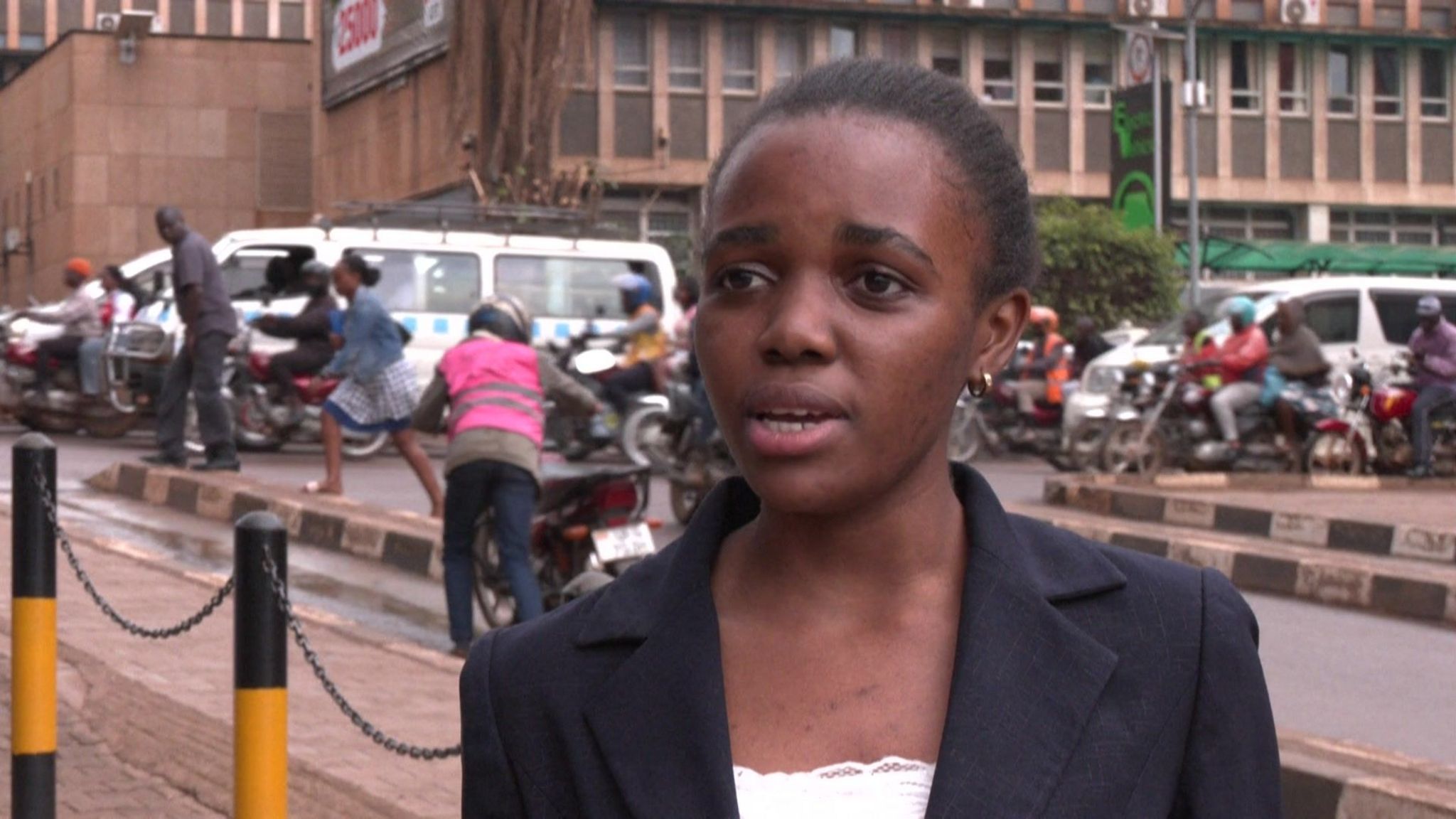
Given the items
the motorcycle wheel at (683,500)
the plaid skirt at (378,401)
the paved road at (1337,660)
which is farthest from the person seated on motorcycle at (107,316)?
the motorcycle wheel at (683,500)

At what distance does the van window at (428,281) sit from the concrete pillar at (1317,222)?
29071mm

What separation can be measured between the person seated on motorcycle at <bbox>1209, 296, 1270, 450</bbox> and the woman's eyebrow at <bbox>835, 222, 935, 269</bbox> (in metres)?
16.5

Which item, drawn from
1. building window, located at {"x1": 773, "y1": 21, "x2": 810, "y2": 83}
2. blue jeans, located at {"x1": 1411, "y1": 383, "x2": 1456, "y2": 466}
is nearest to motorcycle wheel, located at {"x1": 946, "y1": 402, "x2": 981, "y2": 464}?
blue jeans, located at {"x1": 1411, "y1": 383, "x2": 1456, "y2": 466}

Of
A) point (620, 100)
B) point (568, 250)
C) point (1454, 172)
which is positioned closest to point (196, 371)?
point (568, 250)

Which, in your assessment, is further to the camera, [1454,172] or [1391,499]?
[1454,172]

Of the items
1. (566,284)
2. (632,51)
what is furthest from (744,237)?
(632,51)

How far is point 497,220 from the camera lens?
84.2 ft

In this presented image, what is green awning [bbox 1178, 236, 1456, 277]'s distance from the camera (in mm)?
43219

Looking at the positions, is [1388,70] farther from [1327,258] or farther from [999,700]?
[999,700]

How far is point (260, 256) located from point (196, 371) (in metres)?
5.33

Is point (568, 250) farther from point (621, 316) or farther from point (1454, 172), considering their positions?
point (1454, 172)

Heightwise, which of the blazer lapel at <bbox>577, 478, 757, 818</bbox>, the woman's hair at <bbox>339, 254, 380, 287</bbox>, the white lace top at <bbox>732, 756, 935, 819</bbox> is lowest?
the white lace top at <bbox>732, 756, 935, 819</bbox>

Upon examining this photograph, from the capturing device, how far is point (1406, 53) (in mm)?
47688

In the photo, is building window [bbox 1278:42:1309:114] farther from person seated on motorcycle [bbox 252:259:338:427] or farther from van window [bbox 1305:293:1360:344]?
person seated on motorcycle [bbox 252:259:338:427]
